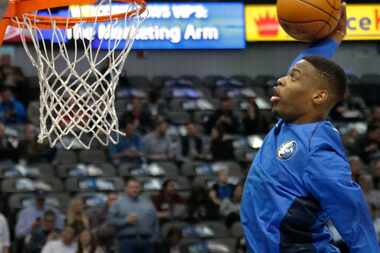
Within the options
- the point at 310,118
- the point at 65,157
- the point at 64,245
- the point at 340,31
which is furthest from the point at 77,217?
the point at 310,118

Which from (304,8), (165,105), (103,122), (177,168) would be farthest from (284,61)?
(304,8)

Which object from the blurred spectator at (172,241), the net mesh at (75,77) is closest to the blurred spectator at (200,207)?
the blurred spectator at (172,241)

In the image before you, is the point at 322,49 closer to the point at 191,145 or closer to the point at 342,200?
the point at 342,200

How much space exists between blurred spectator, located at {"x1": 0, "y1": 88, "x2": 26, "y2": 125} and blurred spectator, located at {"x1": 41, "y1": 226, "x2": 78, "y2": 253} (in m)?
2.84


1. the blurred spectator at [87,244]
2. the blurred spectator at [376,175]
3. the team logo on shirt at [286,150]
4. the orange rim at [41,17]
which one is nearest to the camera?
the team logo on shirt at [286,150]

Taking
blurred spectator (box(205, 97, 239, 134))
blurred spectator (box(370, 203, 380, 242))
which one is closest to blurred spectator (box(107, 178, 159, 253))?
blurred spectator (box(370, 203, 380, 242))

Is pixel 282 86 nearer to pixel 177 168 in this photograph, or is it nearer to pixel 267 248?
pixel 267 248

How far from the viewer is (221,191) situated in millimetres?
9297

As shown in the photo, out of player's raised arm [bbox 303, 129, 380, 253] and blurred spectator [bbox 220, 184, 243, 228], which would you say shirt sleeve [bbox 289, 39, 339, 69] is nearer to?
player's raised arm [bbox 303, 129, 380, 253]

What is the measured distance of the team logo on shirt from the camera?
9.86ft

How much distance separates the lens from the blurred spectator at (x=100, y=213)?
27.8ft

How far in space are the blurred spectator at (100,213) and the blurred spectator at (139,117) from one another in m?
1.73

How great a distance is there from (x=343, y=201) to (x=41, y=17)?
8.15 ft

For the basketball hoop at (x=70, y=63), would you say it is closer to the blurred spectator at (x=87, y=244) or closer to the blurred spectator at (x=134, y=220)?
the blurred spectator at (x=87, y=244)
